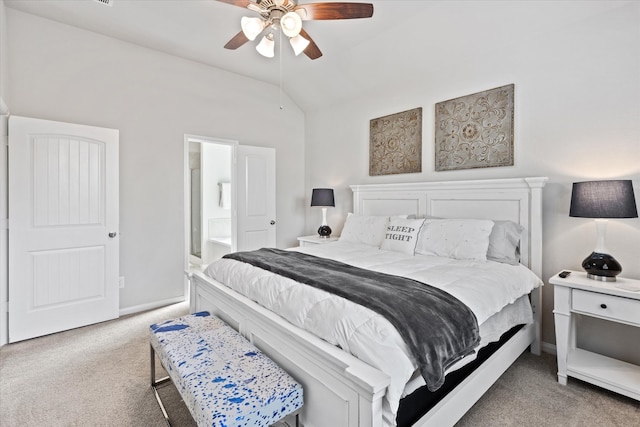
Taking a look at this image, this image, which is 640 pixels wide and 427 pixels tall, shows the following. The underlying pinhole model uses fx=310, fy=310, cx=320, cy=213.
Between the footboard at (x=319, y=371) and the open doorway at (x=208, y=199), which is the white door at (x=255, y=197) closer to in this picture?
the open doorway at (x=208, y=199)

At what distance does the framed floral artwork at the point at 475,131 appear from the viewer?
2.85 meters

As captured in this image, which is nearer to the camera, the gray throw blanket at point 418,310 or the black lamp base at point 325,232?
the gray throw blanket at point 418,310

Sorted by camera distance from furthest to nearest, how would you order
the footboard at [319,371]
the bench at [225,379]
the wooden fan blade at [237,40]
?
the wooden fan blade at [237,40] → the bench at [225,379] → the footboard at [319,371]

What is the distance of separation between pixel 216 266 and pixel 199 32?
2.50 metres

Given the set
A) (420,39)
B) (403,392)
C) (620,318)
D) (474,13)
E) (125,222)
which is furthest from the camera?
(125,222)

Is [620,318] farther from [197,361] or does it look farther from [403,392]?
[197,361]

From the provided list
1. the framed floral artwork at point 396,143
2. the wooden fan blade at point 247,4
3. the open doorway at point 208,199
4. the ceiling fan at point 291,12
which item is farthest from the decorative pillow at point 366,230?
the open doorway at point 208,199

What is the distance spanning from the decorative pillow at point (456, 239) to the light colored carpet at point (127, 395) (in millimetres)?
921

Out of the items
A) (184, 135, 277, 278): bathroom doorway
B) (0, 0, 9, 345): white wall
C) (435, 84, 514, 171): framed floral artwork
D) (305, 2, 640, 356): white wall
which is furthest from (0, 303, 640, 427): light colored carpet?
(435, 84, 514, 171): framed floral artwork

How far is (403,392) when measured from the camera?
4.13 ft

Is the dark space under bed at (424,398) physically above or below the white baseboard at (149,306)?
above

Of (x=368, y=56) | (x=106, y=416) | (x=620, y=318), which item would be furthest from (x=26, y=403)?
(x=368, y=56)

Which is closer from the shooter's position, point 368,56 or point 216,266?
point 216,266

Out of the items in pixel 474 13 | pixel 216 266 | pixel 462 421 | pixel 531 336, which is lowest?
pixel 462 421
